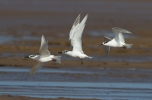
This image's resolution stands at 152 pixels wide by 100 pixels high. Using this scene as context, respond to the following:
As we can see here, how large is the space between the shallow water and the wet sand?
6.3 inches

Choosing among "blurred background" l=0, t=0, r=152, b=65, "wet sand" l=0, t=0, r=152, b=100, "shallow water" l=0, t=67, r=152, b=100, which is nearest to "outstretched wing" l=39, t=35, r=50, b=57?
"shallow water" l=0, t=67, r=152, b=100

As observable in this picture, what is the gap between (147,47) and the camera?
24.5 meters

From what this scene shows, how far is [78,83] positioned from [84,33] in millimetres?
12908

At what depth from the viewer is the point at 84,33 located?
2908 centimetres

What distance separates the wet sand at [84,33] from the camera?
19938 millimetres

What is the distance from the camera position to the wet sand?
19938 mm

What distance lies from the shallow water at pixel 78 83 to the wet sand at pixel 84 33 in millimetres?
160

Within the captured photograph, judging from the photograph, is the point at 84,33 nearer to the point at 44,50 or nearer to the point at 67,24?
the point at 67,24

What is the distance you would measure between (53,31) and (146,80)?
13718 mm

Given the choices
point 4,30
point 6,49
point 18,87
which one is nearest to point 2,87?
point 18,87

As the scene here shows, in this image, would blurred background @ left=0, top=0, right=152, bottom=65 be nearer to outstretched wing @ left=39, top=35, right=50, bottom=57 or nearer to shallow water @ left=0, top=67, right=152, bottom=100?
shallow water @ left=0, top=67, right=152, bottom=100

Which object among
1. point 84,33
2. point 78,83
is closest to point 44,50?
point 78,83

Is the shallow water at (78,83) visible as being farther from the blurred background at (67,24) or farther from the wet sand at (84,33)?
the blurred background at (67,24)

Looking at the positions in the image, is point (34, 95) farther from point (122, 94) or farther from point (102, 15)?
point (102, 15)
